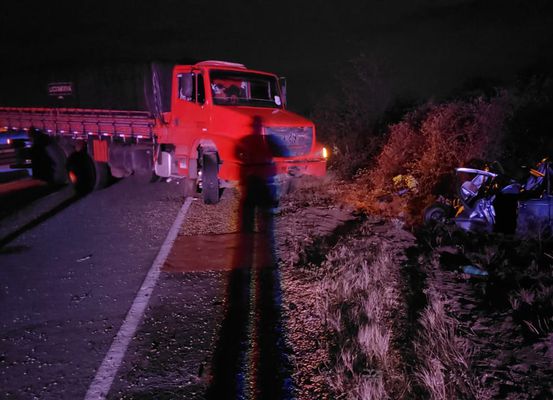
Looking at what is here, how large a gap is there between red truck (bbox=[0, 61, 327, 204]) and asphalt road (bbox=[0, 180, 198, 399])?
5.02ft

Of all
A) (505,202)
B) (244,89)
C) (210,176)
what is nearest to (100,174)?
(210,176)

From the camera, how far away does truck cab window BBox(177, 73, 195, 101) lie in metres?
8.80

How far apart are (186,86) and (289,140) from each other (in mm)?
2368

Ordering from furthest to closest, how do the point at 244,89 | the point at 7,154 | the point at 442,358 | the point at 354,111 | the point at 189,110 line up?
1. the point at 354,111
2. the point at 7,154
3. the point at 244,89
4. the point at 189,110
5. the point at 442,358

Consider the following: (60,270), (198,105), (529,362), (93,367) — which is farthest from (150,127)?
(529,362)

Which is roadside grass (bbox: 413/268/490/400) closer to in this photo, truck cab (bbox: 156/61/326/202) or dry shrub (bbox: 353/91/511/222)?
dry shrub (bbox: 353/91/511/222)

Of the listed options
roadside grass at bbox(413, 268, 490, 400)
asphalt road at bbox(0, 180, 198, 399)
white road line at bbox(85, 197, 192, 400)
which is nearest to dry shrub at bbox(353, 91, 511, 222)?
roadside grass at bbox(413, 268, 490, 400)

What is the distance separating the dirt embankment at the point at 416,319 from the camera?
3150 mm

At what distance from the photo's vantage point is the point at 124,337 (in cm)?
409

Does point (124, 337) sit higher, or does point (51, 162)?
point (51, 162)

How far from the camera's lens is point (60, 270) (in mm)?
5785

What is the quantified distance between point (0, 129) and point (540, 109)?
1362cm

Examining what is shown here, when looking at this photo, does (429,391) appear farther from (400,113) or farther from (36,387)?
(400,113)

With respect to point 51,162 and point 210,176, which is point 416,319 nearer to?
point 210,176
